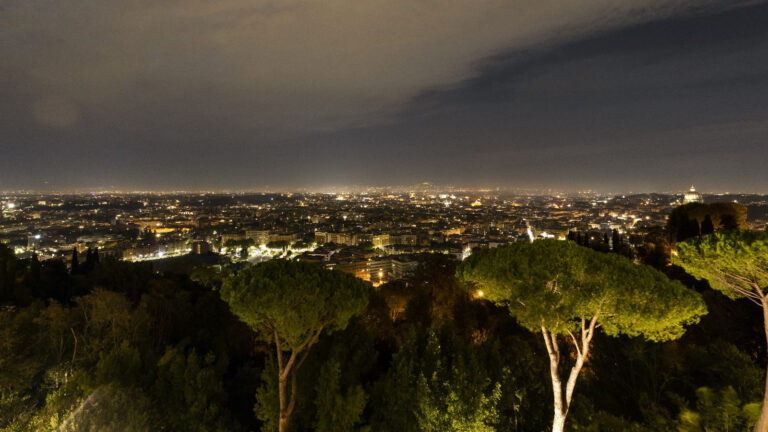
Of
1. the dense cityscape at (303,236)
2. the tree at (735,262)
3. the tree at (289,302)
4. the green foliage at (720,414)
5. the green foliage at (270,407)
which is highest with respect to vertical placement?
the tree at (735,262)

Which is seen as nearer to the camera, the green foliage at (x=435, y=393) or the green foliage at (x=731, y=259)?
the green foliage at (x=731, y=259)

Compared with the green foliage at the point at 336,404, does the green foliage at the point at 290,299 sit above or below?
above

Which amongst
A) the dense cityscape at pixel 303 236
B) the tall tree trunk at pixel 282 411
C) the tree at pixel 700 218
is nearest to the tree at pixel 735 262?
the tall tree trunk at pixel 282 411

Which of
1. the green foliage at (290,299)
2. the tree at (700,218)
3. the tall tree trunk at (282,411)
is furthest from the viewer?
the tree at (700,218)

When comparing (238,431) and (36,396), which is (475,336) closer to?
(238,431)

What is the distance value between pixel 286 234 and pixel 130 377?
5185 centimetres

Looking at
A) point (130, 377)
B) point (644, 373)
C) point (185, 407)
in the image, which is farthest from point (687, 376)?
point (130, 377)

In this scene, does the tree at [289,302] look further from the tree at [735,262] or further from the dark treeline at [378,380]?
the tree at [735,262]

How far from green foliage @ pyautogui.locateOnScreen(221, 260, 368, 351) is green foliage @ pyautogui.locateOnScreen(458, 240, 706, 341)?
2546mm

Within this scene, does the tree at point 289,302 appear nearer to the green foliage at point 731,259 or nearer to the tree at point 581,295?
the tree at point 581,295

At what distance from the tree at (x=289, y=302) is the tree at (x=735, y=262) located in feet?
15.6

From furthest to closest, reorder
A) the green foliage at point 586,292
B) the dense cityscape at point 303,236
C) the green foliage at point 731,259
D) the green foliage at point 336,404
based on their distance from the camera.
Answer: the dense cityscape at point 303,236, the green foliage at point 336,404, the green foliage at point 586,292, the green foliage at point 731,259

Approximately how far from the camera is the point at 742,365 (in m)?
5.71

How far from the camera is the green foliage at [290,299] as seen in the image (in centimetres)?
491
